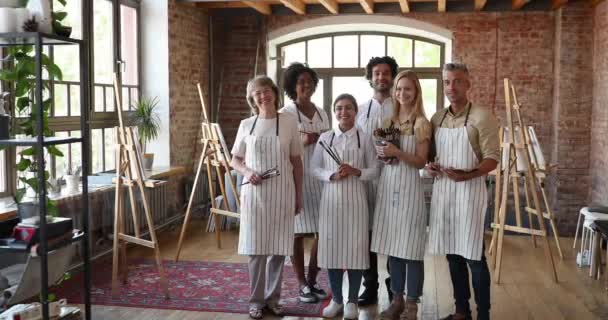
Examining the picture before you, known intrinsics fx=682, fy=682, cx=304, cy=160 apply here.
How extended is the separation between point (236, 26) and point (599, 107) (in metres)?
5.13

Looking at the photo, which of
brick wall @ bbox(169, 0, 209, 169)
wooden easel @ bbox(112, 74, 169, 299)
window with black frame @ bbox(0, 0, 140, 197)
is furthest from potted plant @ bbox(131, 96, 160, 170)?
wooden easel @ bbox(112, 74, 169, 299)

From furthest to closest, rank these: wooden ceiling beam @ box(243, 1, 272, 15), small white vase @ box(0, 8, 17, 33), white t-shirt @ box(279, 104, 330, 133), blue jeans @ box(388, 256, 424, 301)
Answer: wooden ceiling beam @ box(243, 1, 272, 15) < white t-shirt @ box(279, 104, 330, 133) < blue jeans @ box(388, 256, 424, 301) < small white vase @ box(0, 8, 17, 33)

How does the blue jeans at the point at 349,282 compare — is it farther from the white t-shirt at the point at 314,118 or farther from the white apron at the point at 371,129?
the white t-shirt at the point at 314,118

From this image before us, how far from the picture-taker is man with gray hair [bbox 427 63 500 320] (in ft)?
14.6

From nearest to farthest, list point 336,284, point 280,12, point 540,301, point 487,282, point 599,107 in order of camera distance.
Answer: point 487,282, point 336,284, point 540,301, point 599,107, point 280,12

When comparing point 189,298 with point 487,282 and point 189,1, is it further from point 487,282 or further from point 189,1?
point 189,1

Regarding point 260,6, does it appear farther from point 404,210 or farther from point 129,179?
point 404,210

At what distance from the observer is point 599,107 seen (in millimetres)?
8297

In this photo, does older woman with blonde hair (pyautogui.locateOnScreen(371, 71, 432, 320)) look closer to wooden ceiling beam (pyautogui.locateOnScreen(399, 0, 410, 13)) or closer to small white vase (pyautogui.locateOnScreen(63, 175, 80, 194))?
small white vase (pyautogui.locateOnScreen(63, 175, 80, 194))

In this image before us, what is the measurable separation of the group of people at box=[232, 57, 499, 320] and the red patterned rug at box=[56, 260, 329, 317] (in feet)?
1.20

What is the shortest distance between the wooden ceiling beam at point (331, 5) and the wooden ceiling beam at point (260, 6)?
88 cm

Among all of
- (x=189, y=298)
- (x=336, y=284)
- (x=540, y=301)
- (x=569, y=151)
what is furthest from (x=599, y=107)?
(x=189, y=298)

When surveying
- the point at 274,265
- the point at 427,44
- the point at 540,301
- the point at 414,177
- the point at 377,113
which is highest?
the point at 427,44

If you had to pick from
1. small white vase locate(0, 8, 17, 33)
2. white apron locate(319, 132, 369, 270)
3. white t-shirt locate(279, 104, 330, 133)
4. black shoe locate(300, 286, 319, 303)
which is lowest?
black shoe locate(300, 286, 319, 303)
